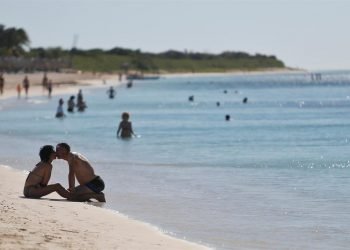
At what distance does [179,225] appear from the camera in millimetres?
12836

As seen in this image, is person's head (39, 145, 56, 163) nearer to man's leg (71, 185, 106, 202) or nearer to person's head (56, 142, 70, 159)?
person's head (56, 142, 70, 159)

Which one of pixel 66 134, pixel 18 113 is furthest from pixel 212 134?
pixel 18 113

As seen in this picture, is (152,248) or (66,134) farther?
(66,134)

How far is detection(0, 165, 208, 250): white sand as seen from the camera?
394 inches

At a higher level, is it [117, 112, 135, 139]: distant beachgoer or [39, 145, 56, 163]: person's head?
[39, 145, 56, 163]: person's head

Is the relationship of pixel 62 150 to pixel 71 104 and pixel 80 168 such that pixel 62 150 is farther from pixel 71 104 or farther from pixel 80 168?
pixel 71 104

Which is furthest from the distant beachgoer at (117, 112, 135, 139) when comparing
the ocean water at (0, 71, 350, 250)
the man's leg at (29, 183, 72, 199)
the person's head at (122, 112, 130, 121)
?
the man's leg at (29, 183, 72, 199)

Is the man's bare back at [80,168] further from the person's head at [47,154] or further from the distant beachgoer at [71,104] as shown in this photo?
the distant beachgoer at [71,104]

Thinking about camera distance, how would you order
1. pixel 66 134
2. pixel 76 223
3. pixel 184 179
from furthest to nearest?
pixel 66 134 → pixel 184 179 → pixel 76 223

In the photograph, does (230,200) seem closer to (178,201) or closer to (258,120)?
(178,201)

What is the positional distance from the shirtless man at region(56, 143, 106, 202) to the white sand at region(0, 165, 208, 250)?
0.39m

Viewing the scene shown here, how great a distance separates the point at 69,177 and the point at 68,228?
3425 millimetres

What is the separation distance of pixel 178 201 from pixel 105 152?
10.5m

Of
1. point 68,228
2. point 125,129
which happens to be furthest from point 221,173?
point 125,129
